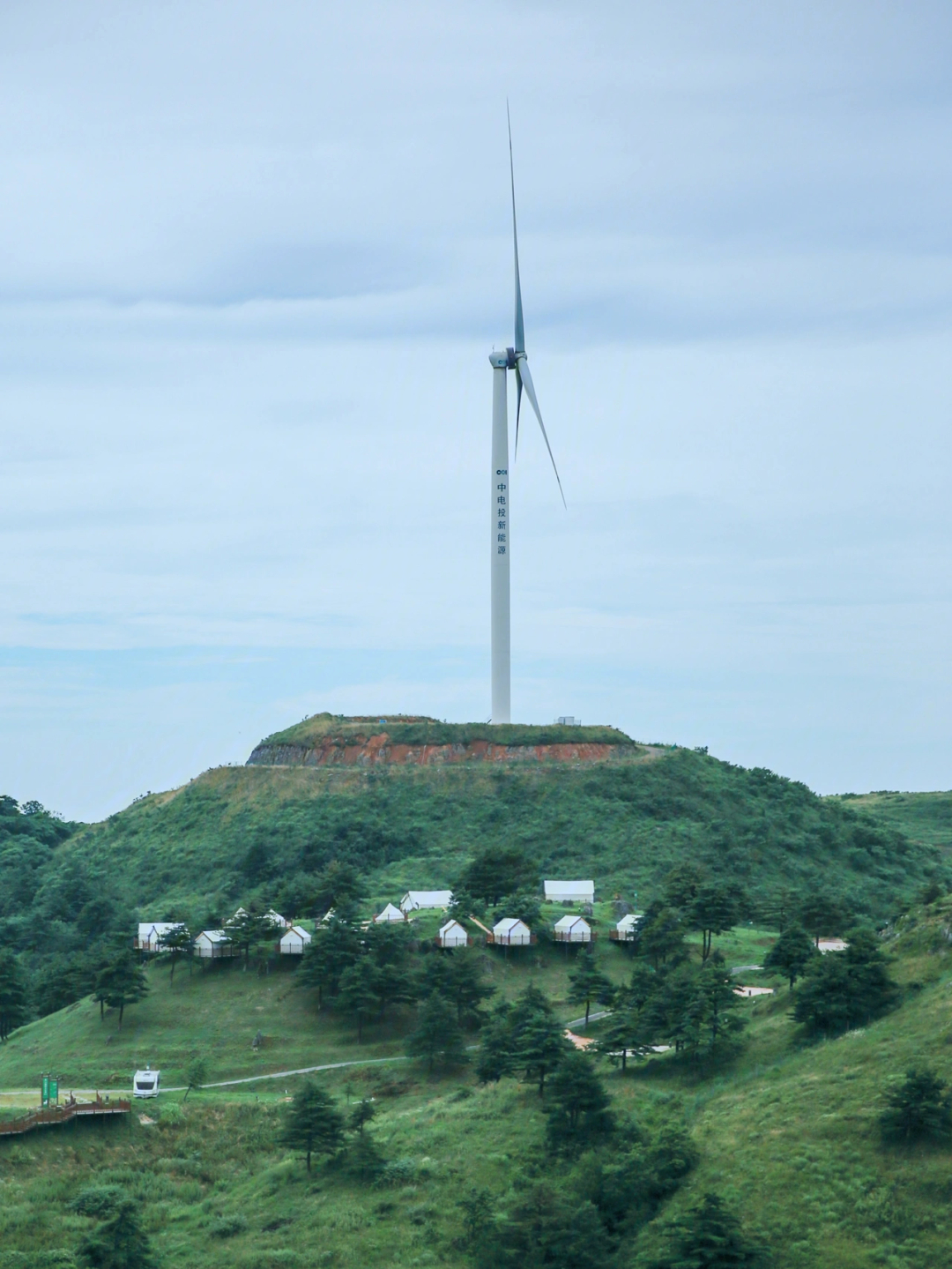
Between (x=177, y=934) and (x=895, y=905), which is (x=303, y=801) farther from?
(x=895, y=905)

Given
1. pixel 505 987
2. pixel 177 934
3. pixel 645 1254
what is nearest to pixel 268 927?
pixel 177 934

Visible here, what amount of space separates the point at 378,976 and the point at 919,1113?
41.2 meters

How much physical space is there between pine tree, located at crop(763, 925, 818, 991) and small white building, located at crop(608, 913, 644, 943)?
62.3 feet

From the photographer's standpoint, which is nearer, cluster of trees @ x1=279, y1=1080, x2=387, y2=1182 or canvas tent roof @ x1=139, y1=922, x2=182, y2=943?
cluster of trees @ x1=279, y1=1080, x2=387, y2=1182

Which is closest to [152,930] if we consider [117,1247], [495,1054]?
[495,1054]

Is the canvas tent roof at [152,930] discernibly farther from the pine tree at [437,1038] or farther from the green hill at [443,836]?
the pine tree at [437,1038]

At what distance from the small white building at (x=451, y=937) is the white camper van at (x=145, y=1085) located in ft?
86.6

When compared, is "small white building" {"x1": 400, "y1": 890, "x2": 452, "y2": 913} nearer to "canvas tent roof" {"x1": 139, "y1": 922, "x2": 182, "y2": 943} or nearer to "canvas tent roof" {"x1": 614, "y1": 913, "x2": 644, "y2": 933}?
"canvas tent roof" {"x1": 614, "y1": 913, "x2": 644, "y2": 933}

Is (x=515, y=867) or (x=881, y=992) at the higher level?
(x=515, y=867)

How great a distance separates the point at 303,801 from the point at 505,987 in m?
57.6

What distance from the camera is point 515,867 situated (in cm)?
12400

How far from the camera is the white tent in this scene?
110 metres

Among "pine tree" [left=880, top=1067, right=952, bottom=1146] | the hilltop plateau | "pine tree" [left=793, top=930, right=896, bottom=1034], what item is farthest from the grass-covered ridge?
"pine tree" [left=880, top=1067, right=952, bottom=1146]

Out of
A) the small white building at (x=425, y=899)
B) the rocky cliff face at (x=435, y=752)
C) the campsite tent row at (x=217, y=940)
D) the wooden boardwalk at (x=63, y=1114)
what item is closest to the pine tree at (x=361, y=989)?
the campsite tent row at (x=217, y=940)
